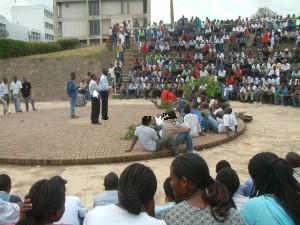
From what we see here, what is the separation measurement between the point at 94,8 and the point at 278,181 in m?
56.3

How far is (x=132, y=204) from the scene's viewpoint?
2.49 metres

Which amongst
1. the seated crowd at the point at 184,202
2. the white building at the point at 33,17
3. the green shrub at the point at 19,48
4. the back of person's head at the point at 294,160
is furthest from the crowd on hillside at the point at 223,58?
the white building at the point at 33,17

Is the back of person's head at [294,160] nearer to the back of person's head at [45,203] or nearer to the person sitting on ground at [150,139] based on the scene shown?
the back of person's head at [45,203]

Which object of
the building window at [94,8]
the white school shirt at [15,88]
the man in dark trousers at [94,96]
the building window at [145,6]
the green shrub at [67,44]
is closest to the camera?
the man in dark trousers at [94,96]

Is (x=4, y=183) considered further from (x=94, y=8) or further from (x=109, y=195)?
(x=94, y=8)

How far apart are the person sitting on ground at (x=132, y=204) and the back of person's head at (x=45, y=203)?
7.9 inches

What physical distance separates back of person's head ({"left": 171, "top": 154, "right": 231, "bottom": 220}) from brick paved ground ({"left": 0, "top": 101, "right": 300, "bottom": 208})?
12.9ft

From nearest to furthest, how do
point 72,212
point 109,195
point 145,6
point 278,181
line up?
point 278,181 → point 72,212 → point 109,195 → point 145,6

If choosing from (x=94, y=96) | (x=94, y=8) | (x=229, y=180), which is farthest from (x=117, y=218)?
(x=94, y=8)

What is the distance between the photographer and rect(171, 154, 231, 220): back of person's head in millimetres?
2590

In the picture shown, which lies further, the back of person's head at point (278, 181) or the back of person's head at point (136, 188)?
the back of person's head at point (278, 181)

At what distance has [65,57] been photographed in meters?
27.8

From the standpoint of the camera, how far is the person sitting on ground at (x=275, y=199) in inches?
102

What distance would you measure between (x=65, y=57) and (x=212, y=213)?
26.2 meters
